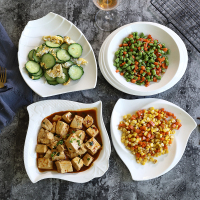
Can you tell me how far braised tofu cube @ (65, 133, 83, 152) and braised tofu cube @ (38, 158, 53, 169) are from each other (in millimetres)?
374

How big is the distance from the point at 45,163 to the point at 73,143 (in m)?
0.57

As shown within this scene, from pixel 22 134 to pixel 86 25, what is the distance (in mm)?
2255

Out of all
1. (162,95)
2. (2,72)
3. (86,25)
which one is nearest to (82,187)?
(162,95)

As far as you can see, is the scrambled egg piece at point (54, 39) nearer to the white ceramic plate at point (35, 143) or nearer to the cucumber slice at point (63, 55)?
the cucumber slice at point (63, 55)

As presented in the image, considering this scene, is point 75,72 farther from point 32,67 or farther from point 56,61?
point 32,67

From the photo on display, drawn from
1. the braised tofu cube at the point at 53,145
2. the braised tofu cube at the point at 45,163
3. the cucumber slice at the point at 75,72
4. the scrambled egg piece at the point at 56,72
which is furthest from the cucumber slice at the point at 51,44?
the braised tofu cube at the point at 45,163

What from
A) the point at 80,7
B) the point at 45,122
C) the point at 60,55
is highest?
the point at 80,7

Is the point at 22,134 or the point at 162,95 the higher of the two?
the point at 162,95

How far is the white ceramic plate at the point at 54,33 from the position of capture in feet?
10.6

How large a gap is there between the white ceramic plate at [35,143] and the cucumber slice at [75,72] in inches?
16.6

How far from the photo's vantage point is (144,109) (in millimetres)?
3400

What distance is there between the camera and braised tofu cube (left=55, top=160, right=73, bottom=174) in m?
3.05

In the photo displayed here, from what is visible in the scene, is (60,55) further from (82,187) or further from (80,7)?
(82,187)

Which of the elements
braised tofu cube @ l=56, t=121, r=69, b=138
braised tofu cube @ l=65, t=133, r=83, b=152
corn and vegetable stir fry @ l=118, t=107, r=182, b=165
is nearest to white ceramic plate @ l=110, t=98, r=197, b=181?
corn and vegetable stir fry @ l=118, t=107, r=182, b=165
